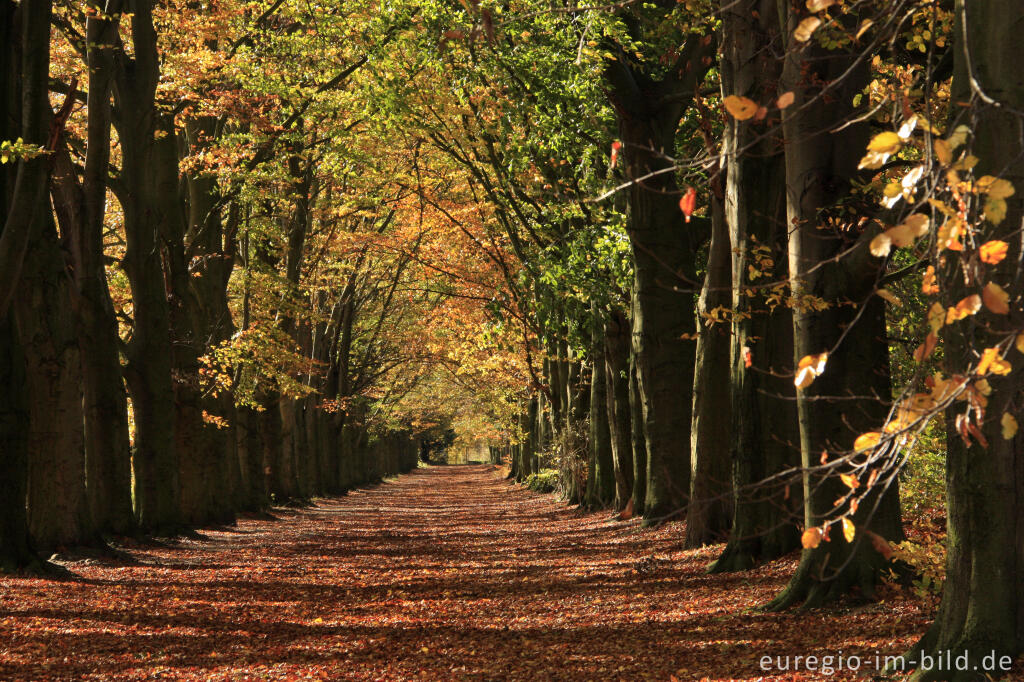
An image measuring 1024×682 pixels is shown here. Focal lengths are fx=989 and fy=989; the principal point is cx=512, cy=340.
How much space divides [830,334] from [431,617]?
5.37m

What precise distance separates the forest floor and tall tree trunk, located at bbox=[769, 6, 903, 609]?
46 centimetres

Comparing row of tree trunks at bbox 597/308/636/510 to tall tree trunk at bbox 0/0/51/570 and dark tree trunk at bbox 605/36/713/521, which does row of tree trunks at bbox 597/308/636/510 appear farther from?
tall tree trunk at bbox 0/0/51/570

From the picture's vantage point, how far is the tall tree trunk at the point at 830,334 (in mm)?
8680

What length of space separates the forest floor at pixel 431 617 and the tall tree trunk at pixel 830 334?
0.46m

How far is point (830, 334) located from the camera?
8.65 m

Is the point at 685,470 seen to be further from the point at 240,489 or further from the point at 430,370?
the point at 430,370

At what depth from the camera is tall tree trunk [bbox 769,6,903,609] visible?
28.5 ft

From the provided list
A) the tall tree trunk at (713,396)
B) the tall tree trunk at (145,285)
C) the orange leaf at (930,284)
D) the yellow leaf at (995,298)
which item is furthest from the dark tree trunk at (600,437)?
the yellow leaf at (995,298)

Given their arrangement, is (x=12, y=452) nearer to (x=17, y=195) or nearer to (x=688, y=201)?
(x=17, y=195)

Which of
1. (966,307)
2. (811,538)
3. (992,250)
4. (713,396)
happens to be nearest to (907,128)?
(992,250)

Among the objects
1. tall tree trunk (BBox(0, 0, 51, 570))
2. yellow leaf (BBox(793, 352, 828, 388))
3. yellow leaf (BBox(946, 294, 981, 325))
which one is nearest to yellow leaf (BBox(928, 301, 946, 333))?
yellow leaf (BBox(946, 294, 981, 325))

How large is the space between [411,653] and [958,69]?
6400 millimetres

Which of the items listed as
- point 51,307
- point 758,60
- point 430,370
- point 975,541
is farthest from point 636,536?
point 430,370

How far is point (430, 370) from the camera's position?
59406mm
